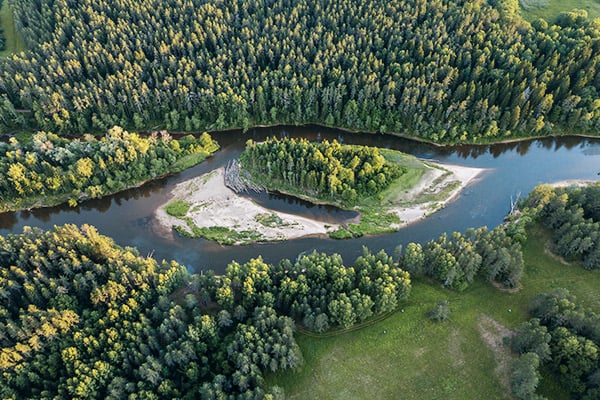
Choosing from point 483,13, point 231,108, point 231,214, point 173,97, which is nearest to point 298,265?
point 231,214

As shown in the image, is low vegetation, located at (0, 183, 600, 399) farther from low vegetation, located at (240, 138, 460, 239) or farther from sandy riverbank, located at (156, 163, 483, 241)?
low vegetation, located at (240, 138, 460, 239)

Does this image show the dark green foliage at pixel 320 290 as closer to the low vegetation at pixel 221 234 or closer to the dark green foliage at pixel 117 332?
the dark green foliage at pixel 117 332

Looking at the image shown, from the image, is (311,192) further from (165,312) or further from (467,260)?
(165,312)

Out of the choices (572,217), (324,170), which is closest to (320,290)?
(324,170)

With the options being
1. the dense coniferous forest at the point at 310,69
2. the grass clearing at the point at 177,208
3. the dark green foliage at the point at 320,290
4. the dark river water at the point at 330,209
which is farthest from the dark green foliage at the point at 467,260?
the grass clearing at the point at 177,208

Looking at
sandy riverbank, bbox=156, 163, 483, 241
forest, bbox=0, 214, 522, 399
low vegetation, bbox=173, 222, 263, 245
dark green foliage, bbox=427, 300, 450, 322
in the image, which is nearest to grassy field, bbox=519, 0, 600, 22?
sandy riverbank, bbox=156, 163, 483, 241

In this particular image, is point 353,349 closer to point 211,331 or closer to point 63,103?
point 211,331
